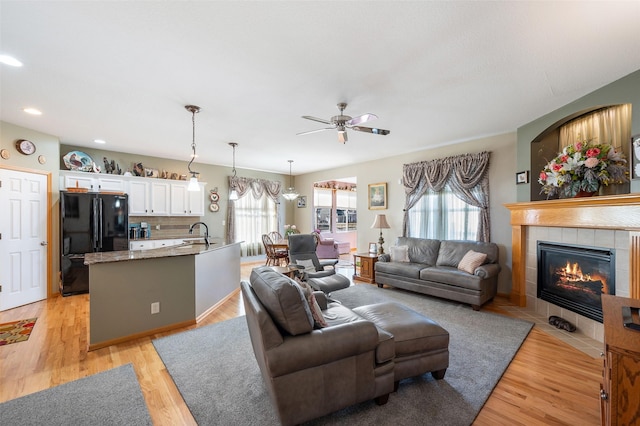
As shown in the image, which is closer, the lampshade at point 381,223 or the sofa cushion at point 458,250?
the sofa cushion at point 458,250

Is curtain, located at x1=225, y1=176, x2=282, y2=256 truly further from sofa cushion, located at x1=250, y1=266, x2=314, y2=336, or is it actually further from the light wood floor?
sofa cushion, located at x1=250, y1=266, x2=314, y2=336

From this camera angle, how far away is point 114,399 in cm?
199

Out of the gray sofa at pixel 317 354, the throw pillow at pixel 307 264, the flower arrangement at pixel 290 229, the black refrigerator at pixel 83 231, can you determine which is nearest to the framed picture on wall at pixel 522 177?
the gray sofa at pixel 317 354

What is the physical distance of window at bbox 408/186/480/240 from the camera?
476 cm

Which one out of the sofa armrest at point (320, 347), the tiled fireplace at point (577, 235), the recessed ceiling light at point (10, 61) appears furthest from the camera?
the tiled fireplace at point (577, 235)

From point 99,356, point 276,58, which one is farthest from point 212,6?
point 99,356

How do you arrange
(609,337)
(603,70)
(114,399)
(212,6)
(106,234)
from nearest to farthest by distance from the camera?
(609,337)
(212,6)
(114,399)
(603,70)
(106,234)

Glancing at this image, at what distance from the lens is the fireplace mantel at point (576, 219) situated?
2.46 metres

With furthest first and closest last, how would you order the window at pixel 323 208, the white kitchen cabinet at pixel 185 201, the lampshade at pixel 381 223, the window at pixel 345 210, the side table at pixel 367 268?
the window at pixel 345 210 → the window at pixel 323 208 → the white kitchen cabinet at pixel 185 201 → the lampshade at pixel 381 223 → the side table at pixel 367 268

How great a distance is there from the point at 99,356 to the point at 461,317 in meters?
4.12

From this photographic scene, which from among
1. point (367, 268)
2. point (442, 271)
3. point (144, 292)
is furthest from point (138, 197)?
point (442, 271)

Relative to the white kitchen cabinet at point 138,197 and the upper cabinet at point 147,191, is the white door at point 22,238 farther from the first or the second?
the white kitchen cabinet at point 138,197

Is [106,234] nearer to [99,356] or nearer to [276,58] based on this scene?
[99,356]

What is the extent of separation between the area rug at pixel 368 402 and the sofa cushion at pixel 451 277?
1.44 feet
